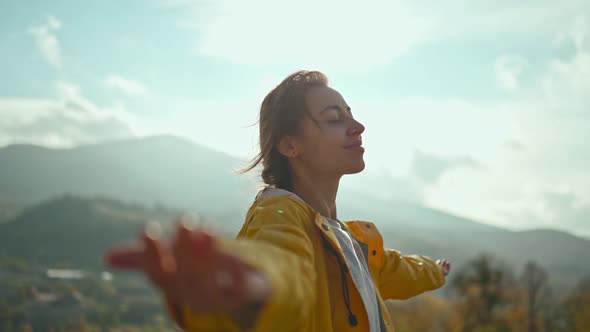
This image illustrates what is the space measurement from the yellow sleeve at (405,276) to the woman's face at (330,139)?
889 mm

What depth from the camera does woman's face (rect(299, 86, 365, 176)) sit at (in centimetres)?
299

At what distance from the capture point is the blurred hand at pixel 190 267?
112 centimetres

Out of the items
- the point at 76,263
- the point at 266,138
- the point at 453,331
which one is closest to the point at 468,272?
the point at 453,331

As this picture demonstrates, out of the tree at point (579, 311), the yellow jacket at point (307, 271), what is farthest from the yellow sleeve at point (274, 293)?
the tree at point (579, 311)

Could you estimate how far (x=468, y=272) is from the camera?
3906 centimetres

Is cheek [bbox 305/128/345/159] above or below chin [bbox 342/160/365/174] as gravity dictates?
above

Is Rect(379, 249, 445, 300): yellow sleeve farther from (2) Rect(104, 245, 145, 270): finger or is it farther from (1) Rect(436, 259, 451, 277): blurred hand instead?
(2) Rect(104, 245, 145, 270): finger

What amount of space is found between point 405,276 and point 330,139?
1.29 metres

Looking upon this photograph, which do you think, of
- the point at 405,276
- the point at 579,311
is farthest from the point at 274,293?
the point at 579,311

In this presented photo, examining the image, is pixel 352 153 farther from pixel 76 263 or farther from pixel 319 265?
pixel 76 263

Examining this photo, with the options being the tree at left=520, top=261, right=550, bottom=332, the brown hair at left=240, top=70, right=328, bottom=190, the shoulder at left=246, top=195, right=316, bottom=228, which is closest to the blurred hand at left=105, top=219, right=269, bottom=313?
the shoulder at left=246, top=195, right=316, bottom=228

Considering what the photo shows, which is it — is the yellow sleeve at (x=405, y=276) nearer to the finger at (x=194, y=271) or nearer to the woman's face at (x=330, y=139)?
the woman's face at (x=330, y=139)

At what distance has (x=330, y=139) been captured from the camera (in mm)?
2998

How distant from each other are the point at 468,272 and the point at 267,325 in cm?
4096
